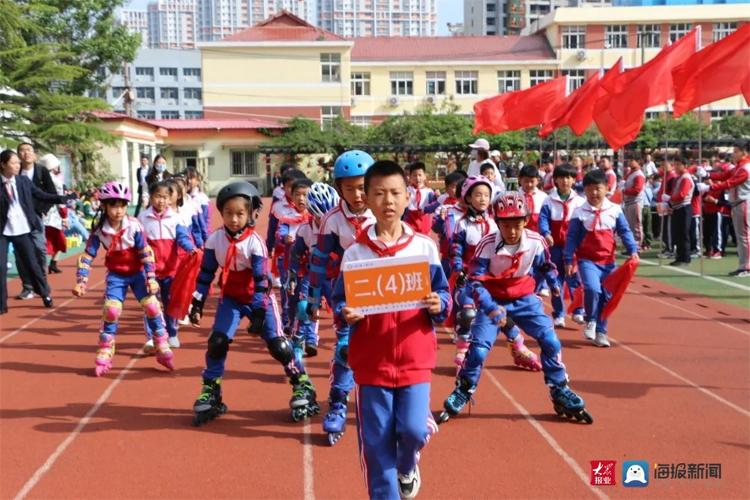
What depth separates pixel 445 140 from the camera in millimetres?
45875

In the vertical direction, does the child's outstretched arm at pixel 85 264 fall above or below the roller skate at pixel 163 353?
above

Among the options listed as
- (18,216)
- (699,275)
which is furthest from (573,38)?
(18,216)

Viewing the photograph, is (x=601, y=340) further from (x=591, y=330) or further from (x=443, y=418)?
(x=443, y=418)

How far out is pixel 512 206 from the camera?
18.4ft

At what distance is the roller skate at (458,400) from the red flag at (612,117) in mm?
7821

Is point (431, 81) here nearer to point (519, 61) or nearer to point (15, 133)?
point (519, 61)

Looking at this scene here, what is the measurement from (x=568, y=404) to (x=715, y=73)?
7.04 m

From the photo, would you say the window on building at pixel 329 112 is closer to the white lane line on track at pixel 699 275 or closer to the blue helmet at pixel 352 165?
the white lane line on track at pixel 699 275

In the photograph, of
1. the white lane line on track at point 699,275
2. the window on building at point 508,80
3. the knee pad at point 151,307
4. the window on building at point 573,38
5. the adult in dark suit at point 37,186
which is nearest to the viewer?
the knee pad at point 151,307

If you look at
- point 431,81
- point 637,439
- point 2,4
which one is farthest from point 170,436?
point 431,81

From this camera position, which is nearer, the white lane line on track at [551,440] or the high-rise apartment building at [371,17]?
the white lane line on track at [551,440]

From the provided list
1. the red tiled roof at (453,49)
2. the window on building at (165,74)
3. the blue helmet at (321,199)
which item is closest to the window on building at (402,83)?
the red tiled roof at (453,49)

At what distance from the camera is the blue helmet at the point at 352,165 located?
5.42 m

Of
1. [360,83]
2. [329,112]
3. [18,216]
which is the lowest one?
[18,216]
